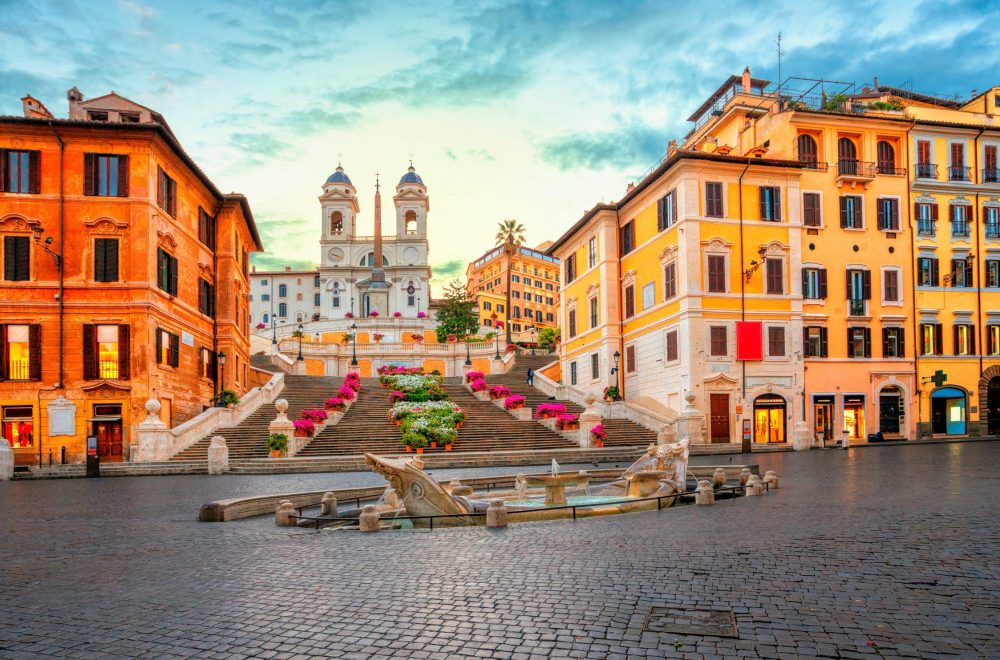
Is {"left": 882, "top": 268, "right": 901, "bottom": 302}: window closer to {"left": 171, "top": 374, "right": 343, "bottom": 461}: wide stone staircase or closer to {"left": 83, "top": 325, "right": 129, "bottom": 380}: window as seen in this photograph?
{"left": 171, "top": 374, "right": 343, "bottom": 461}: wide stone staircase

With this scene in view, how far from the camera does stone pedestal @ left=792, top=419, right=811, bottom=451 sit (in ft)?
109

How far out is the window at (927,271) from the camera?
40531 millimetres

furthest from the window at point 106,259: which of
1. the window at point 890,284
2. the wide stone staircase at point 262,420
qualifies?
the window at point 890,284

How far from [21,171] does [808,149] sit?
36.2 m

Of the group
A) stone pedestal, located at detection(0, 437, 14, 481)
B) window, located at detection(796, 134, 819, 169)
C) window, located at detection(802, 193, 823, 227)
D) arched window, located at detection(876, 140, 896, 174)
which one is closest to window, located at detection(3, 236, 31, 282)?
stone pedestal, located at detection(0, 437, 14, 481)

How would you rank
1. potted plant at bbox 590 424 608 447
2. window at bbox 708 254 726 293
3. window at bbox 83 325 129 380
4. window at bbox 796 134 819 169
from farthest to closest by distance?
window at bbox 796 134 819 169 → window at bbox 708 254 726 293 → potted plant at bbox 590 424 608 447 → window at bbox 83 325 129 380

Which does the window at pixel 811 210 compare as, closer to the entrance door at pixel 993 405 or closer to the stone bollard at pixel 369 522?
the entrance door at pixel 993 405

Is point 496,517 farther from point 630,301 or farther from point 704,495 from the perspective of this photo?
point 630,301

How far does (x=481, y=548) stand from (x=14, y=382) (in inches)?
1011

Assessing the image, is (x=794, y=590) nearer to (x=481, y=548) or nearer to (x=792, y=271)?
(x=481, y=548)

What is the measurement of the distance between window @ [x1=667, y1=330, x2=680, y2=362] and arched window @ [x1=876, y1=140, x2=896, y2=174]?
48.8 feet

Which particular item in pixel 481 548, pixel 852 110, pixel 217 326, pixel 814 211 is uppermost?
pixel 852 110

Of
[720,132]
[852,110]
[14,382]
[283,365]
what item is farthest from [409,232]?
[14,382]

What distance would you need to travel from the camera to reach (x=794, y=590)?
285 inches
